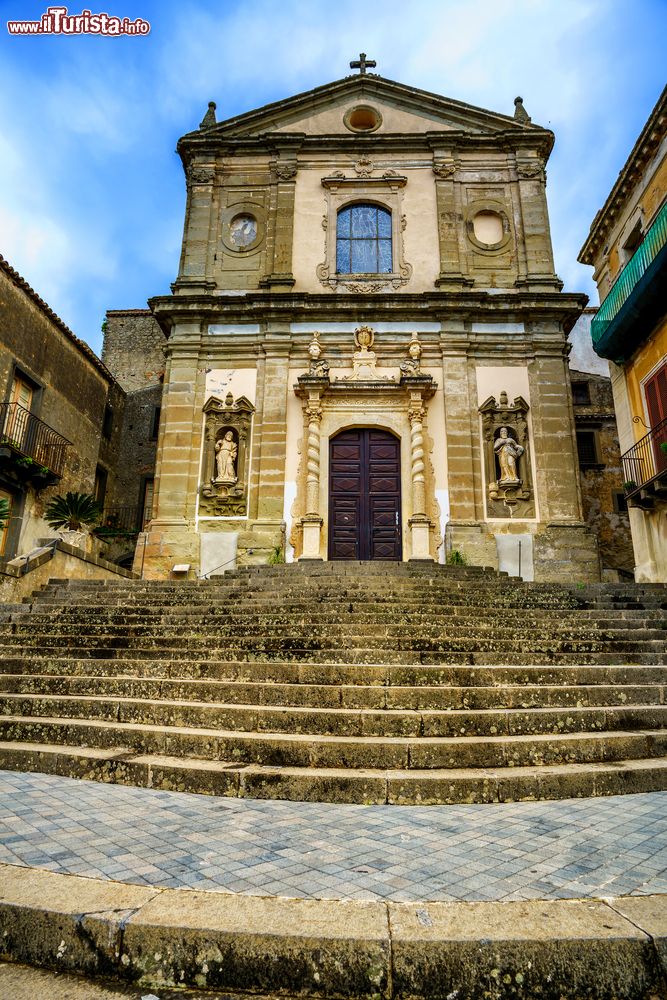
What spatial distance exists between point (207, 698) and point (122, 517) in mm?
16232

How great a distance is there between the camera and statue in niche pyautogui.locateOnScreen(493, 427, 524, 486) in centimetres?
1354

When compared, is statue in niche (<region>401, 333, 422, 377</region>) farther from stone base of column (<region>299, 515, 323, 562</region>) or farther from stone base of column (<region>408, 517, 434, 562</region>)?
stone base of column (<region>299, 515, 323, 562</region>)

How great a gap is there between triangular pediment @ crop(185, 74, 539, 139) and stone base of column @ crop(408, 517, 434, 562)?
11371 mm

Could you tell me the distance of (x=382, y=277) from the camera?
15594 mm

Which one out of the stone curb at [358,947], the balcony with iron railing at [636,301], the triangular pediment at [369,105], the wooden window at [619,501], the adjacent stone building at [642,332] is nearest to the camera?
the stone curb at [358,947]

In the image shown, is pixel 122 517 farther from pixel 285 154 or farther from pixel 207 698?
pixel 207 698

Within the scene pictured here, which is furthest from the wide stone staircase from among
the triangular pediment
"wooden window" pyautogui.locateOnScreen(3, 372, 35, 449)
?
the triangular pediment

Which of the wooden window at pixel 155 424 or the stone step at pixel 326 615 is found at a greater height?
the wooden window at pixel 155 424

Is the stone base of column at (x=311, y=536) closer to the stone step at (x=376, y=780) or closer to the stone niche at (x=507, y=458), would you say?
the stone niche at (x=507, y=458)

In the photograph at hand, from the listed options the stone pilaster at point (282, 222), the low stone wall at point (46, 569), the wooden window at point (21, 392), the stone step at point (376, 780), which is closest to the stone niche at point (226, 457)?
the low stone wall at point (46, 569)

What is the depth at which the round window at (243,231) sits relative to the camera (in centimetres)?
1618

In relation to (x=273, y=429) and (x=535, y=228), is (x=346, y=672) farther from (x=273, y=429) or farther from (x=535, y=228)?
(x=535, y=228)

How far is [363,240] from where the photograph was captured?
16250 mm

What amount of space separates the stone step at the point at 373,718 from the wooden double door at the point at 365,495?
28.3ft
